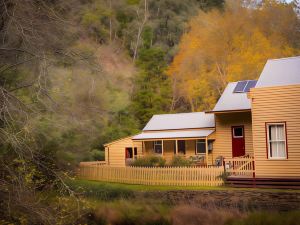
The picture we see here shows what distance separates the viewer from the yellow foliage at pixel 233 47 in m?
43.1

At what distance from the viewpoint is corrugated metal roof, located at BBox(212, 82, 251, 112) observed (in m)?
26.7

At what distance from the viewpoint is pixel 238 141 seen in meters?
27.9

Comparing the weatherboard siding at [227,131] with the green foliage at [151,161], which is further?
the green foliage at [151,161]

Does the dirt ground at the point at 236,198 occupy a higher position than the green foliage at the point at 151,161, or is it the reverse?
the green foliage at the point at 151,161

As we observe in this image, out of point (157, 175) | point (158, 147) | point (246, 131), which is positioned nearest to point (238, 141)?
point (246, 131)

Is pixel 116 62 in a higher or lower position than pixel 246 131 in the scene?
higher

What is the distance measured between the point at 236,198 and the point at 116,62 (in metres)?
33.4

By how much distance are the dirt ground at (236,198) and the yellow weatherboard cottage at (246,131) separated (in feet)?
6.18

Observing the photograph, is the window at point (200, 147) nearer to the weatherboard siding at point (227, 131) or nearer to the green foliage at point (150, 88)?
the weatherboard siding at point (227, 131)

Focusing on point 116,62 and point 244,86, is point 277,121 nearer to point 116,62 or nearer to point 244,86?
point 244,86

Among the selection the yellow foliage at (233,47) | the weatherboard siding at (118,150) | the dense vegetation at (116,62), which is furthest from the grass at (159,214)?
the yellow foliage at (233,47)

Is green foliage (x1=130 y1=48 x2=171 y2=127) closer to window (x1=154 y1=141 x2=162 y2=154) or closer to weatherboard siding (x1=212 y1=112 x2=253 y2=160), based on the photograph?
window (x1=154 y1=141 x2=162 y2=154)

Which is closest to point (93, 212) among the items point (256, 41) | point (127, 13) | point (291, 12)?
point (256, 41)

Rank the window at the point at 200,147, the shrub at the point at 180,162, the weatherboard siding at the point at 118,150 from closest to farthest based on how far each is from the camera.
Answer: the shrub at the point at 180,162 → the window at the point at 200,147 → the weatherboard siding at the point at 118,150
